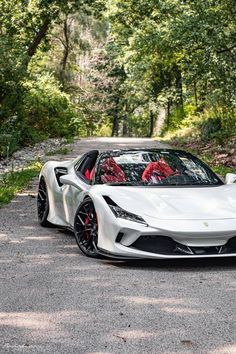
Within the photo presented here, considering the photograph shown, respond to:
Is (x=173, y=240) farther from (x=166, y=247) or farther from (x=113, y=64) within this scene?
(x=113, y=64)

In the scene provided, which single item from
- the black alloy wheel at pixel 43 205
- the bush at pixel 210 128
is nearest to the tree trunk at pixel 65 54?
the bush at pixel 210 128

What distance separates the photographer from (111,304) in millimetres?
5207

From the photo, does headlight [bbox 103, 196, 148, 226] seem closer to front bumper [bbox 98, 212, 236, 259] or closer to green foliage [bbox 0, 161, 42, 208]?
front bumper [bbox 98, 212, 236, 259]

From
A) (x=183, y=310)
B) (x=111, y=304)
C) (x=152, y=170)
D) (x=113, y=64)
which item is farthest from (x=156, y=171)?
(x=113, y=64)

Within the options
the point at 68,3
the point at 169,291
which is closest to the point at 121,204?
the point at 169,291

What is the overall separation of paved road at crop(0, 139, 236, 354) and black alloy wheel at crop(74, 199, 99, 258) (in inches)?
4.8

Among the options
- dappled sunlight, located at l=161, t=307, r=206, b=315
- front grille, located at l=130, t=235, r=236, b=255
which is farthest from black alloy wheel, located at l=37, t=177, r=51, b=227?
dappled sunlight, located at l=161, t=307, r=206, b=315

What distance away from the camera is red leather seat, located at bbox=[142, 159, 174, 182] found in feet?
25.2

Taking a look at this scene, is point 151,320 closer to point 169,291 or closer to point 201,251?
point 169,291

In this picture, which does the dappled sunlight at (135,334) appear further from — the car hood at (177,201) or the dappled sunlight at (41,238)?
the dappled sunlight at (41,238)

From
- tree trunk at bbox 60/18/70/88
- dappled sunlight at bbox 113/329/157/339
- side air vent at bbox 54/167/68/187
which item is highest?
tree trunk at bbox 60/18/70/88

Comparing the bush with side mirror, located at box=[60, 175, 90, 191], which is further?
the bush

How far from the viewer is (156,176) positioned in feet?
25.3

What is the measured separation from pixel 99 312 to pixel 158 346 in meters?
0.91
